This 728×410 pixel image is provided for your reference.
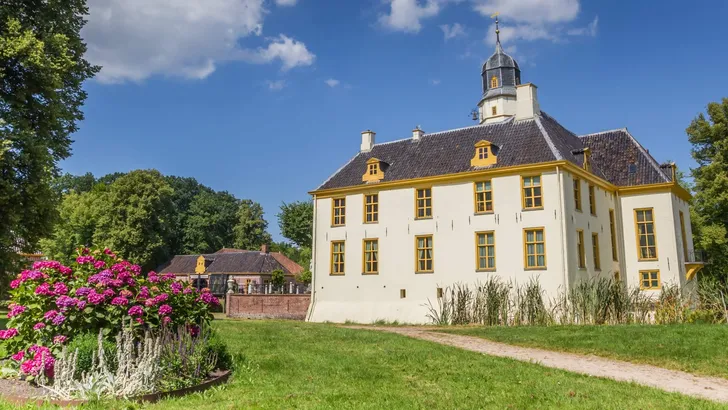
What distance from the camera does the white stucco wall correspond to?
21.8 m

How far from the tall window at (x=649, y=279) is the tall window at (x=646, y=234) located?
2.16ft

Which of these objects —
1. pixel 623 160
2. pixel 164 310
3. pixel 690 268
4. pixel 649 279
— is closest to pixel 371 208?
pixel 623 160

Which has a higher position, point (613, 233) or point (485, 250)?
point (613, 233)

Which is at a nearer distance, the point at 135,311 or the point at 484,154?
the point at 135,311

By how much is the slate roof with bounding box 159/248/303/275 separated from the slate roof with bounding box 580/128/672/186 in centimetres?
2623

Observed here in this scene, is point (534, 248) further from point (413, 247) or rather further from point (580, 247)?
point (413, 247)

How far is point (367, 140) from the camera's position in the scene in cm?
2956

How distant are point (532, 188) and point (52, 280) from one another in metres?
18.4

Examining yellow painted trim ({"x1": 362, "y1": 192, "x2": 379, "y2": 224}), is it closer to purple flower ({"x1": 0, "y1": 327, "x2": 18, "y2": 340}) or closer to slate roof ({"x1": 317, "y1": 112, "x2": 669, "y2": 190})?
slate roof ({"x1": 317, "y1": 112, "x2": 669, "y2": 190})

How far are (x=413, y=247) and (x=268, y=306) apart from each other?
9333 mm

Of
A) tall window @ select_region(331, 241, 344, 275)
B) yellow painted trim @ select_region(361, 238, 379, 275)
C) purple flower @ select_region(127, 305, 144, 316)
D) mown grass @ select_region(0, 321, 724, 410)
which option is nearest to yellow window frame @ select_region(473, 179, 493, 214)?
yellow painted trim @ select_region(361, 238, 379, 275)

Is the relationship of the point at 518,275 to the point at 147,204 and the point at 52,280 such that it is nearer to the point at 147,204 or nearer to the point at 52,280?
the point at 52,280

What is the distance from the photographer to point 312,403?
6.74m

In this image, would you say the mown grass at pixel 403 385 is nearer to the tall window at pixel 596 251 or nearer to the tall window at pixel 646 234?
the tall window at pixel 596 251
